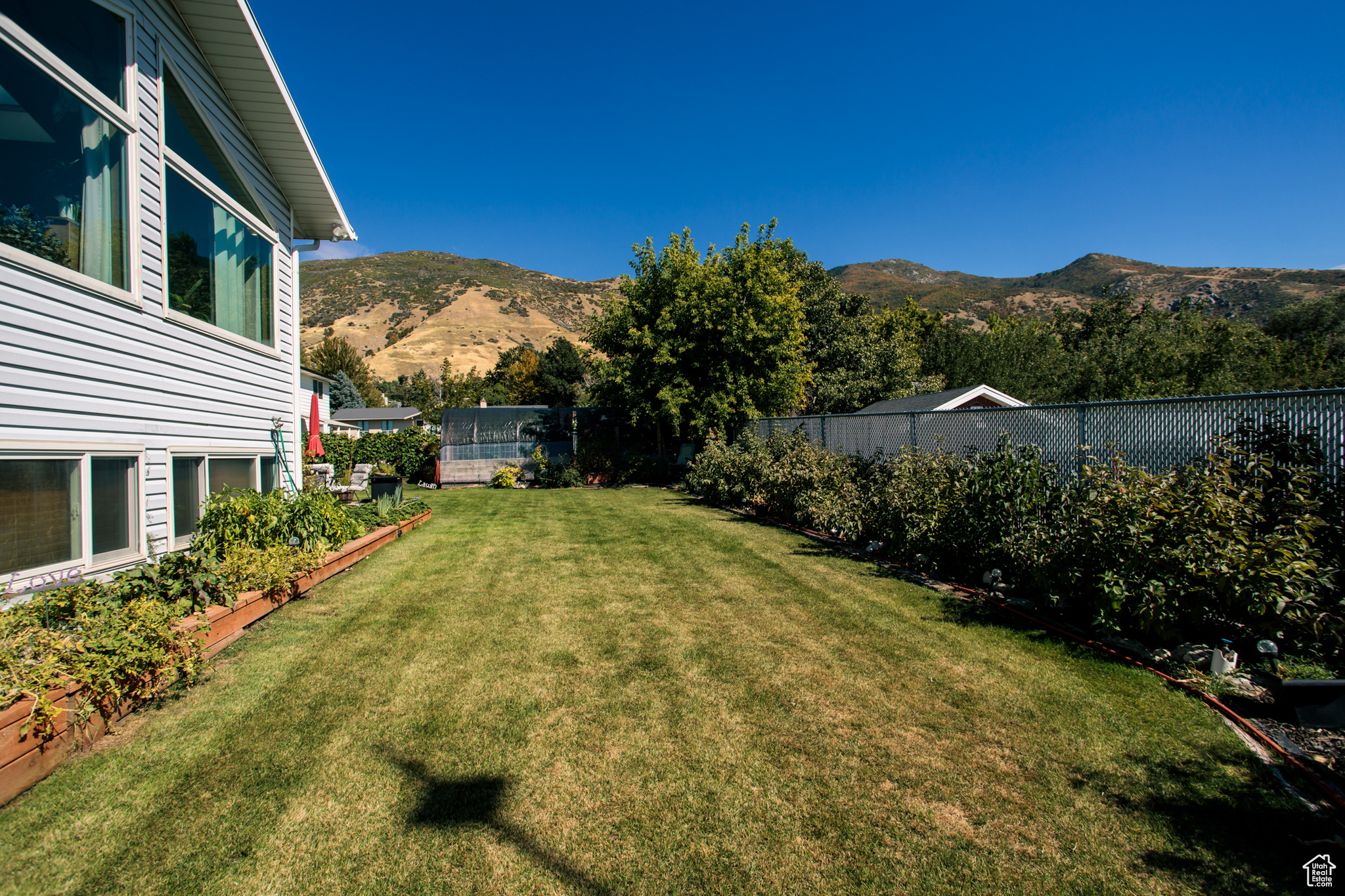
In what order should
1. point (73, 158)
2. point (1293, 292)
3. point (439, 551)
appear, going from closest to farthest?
point (73, 158) → point (439, 551) → point (1293, 292)

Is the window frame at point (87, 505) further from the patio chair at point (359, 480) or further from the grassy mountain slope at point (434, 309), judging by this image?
the grassy mountain slope at point (434, 309)

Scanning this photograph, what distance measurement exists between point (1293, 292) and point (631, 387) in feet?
287

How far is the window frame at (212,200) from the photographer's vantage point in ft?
16.7

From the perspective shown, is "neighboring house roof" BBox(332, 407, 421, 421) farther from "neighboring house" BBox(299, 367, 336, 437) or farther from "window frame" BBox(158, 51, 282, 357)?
"window frame" BBox(158, 51, 282, 357)

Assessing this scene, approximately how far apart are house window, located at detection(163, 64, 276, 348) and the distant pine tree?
133 ft

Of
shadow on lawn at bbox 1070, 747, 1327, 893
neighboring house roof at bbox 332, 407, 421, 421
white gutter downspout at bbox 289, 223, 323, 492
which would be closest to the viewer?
shadow on lawn at bbox 1070, 747, 1327, 893

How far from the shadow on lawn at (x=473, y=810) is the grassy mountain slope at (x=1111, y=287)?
64.5 metres

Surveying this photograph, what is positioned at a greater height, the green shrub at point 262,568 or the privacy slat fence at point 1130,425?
the privacy slat fence at point 1130,425

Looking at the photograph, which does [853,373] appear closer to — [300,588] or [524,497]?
[524,497]

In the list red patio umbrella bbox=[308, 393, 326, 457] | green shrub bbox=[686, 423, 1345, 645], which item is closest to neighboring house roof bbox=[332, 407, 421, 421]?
red patio umbrella bbox=[308, 393, 326, 457]

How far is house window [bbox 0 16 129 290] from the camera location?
372 centimetres

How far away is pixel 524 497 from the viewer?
15508 mm

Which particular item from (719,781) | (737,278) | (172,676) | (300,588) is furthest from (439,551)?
(737,278)

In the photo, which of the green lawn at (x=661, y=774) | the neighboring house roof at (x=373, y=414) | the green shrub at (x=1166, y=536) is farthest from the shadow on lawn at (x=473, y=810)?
the neighboring house roof at (x=373, y=414)
